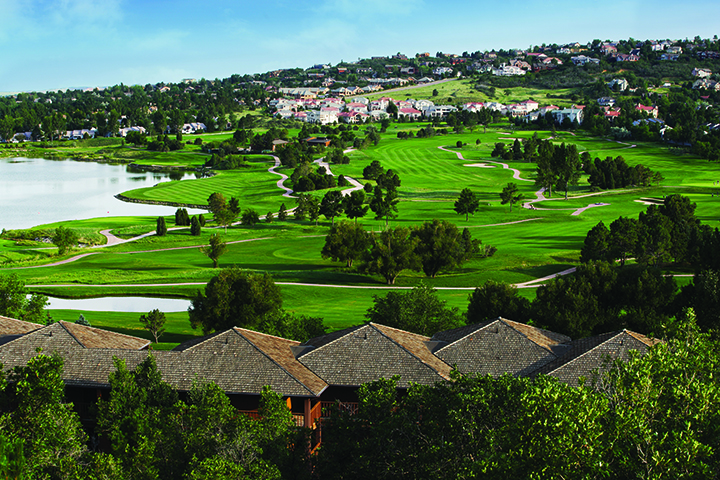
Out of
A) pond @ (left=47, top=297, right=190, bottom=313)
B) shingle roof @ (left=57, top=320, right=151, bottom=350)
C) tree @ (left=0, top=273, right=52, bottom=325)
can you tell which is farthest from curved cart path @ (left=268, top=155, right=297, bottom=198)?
shingle roof @ (left=57, top=320, right=151, bottom=350)

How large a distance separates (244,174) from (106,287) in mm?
73068

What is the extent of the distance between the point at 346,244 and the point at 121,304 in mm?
18239

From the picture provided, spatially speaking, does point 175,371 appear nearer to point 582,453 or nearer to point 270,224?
point 582,453

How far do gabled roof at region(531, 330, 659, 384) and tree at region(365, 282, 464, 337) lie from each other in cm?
822

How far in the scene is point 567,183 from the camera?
9906 centimetres

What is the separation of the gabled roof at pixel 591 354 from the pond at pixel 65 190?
72.2 m

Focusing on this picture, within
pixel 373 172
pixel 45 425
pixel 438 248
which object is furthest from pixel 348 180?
pixel 45 425

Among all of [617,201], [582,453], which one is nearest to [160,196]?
[617,201]

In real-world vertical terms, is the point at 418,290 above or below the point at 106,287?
above

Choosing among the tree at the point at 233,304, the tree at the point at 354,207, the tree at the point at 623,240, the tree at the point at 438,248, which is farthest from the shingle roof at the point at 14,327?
the tree at the point at 354,207

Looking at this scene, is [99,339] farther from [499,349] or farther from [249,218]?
[249,218]

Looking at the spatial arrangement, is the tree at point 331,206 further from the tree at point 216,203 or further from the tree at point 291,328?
the tree at point 291,328

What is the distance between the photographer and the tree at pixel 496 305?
3431cm

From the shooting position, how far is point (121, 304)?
1826 inches
